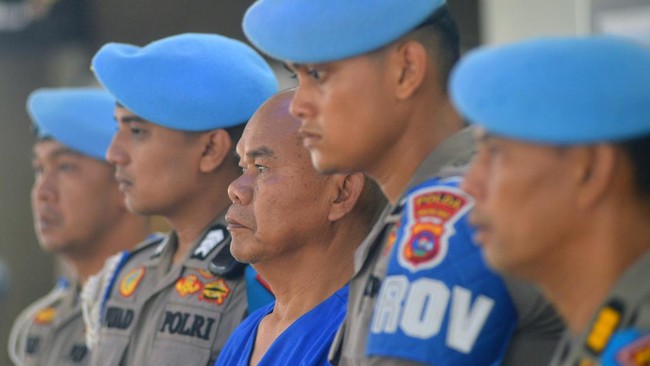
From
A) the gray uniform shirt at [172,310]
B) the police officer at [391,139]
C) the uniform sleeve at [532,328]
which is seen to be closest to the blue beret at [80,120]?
the gray uniform shirt at [172,310]

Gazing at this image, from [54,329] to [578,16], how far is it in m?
2.38

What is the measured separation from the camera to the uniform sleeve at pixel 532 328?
2320mm

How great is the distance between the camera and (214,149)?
150 inches

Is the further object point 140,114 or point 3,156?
point 3,156

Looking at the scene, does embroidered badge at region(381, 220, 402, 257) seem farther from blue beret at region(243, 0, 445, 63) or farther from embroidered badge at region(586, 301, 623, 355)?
embroidered badge at region(586, 301, 623, 355)

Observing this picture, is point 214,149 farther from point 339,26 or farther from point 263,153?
point 339,26

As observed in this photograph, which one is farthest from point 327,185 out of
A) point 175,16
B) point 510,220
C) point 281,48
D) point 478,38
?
point 175,16

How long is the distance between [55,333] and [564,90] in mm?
3523

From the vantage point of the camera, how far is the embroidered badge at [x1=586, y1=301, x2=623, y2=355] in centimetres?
192

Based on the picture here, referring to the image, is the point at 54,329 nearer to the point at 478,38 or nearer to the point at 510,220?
the point at 478,38

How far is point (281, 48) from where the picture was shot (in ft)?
8.57

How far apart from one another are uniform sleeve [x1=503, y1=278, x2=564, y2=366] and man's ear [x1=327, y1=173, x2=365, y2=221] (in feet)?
3.06

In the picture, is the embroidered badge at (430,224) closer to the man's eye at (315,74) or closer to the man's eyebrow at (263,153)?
the man's eye at (315,74)

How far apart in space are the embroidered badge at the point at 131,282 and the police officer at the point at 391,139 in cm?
141
